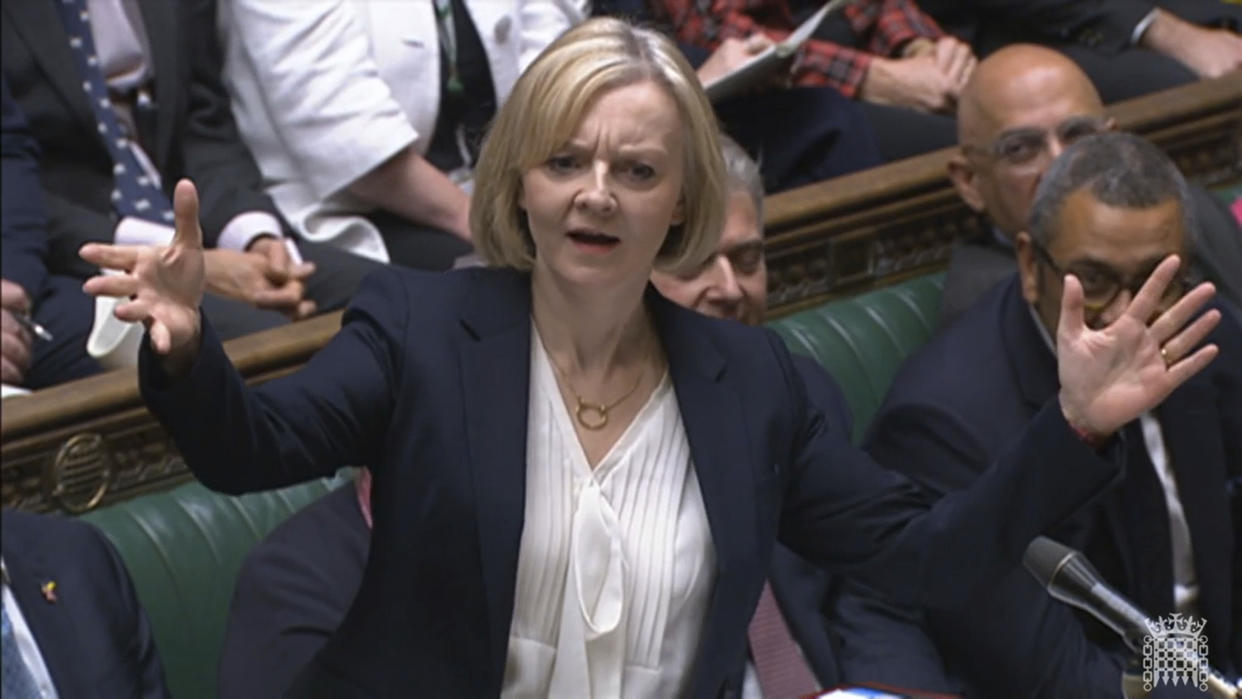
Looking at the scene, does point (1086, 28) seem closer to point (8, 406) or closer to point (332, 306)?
point (332, 306)

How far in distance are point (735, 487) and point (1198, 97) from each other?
157cm

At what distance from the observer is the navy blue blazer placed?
55.2 inches

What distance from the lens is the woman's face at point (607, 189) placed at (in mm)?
1426

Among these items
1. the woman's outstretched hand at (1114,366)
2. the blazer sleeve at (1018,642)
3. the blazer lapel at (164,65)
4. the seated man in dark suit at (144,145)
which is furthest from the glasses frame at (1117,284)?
the blazer lapel at (164,65)

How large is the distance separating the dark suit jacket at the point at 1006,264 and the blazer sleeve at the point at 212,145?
77 centimetres

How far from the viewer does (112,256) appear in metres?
1.26

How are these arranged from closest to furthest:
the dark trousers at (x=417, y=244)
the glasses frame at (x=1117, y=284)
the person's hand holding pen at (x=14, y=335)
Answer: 1. the glasses frame at (x=1117, y=284)
2. the person's hand holding pen at (x=14, y=335)
3. the dark trousers at (x=417, y=244)

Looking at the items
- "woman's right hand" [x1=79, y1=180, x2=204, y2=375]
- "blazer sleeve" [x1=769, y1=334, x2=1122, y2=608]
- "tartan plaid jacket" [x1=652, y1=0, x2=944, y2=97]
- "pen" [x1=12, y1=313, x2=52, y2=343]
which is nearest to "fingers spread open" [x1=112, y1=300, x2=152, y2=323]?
"woman's right hand" [x1=79, y1=180, x2=204, y2=375]

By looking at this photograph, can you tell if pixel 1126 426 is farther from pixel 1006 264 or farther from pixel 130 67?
pixel 130 67

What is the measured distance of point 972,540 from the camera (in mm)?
1514

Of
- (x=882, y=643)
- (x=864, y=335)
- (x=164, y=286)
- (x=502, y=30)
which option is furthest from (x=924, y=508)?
(x=502, y=30)

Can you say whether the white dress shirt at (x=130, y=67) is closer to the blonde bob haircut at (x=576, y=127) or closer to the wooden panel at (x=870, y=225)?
the wooden panel at (x=870, y=225)

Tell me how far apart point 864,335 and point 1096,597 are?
1042 mm

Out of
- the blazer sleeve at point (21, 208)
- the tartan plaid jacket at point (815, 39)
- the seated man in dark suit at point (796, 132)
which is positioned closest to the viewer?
the blazer sleeve at point (21, 208)
